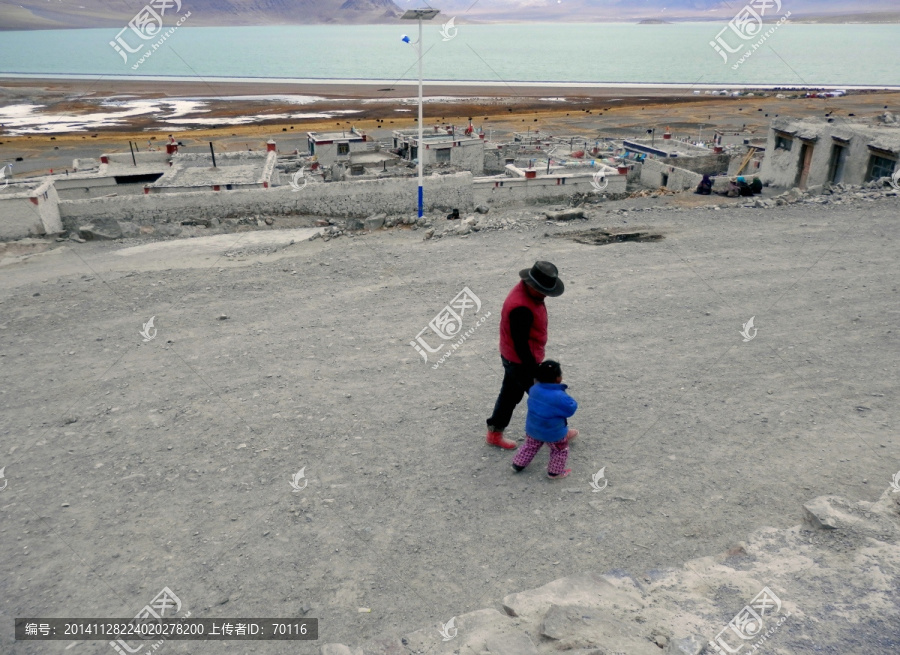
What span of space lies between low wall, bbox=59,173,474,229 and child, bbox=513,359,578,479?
13.7 meters

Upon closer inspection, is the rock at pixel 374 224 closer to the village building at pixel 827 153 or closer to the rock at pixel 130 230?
the rock at pixel 130 230

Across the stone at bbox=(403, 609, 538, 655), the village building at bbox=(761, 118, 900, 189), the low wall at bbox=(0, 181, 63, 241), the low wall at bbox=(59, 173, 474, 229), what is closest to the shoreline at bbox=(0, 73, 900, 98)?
the village building at bbox=(761, 118, 900, 189)

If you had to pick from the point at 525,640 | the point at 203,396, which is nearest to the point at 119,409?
the point at 203,396

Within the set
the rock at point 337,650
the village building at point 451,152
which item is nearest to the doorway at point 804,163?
the village building at point 451,152

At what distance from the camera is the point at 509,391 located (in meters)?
5.95

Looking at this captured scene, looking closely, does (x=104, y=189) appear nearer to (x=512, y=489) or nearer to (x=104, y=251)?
(x=104, y=251)

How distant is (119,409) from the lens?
7.03 meters

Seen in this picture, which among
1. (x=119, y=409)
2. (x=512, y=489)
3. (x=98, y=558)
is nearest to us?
(x=98, y=558)

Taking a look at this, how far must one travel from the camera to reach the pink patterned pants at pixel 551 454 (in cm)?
562

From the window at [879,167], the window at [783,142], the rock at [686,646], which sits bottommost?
the rock at [686,646]

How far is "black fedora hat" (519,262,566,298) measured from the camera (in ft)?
17.7

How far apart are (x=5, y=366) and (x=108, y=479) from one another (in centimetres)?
351

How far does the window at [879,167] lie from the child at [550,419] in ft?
59.0

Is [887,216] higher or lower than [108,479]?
higher
